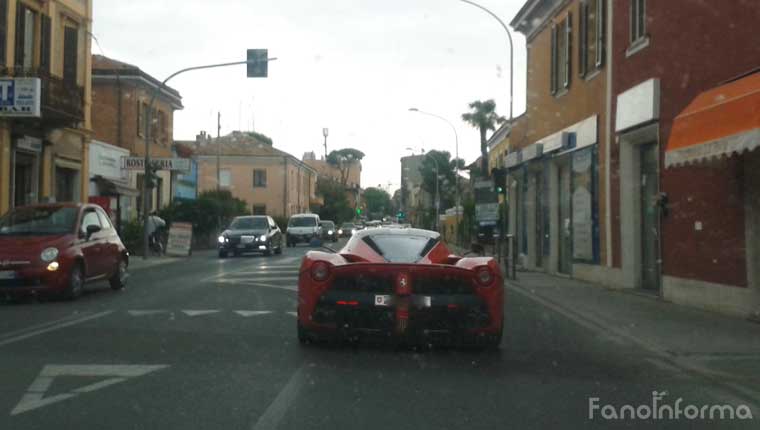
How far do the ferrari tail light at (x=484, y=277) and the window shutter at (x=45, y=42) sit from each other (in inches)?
869

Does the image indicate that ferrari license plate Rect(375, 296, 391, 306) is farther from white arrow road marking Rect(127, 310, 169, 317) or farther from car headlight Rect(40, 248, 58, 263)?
car headlight Rect(40, 248, 58, 263)

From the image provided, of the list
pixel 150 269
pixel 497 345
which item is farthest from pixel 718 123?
pixel 150 269

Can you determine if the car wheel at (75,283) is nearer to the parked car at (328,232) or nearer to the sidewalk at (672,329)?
the sidewalk at (672,329)

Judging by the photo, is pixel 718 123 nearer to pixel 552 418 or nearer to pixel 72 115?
pixel 552 418

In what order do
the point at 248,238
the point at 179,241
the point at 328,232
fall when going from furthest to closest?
the point at 328,232 → the point at 179,241 → the point at 248,238

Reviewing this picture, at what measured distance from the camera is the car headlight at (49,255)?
44.1 feet

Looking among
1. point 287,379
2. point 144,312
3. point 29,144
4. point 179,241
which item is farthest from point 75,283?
point 179,241

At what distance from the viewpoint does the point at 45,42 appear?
2727 cm

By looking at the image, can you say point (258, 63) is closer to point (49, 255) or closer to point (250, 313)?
point (49, 255)

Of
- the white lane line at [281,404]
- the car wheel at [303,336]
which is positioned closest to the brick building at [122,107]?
the car wheel at [303,336]

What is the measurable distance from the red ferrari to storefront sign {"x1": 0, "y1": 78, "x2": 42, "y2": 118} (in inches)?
669

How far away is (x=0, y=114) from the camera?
2292cm

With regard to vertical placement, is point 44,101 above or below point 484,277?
above

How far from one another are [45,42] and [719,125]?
21667 millimetres
